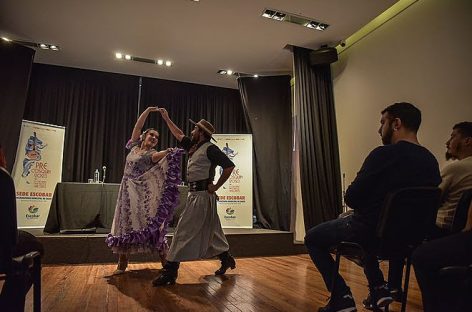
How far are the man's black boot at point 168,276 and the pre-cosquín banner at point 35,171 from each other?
Answer: 2.99m

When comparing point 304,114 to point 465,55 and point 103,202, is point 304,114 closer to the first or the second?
point 465,55

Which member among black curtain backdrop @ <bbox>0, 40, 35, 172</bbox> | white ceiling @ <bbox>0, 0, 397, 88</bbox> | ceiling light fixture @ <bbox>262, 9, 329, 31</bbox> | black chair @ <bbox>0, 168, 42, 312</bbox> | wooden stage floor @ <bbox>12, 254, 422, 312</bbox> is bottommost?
wooden stage floor @ <bbox>12, 254, 422, 312</bbox>

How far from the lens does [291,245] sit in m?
4.81

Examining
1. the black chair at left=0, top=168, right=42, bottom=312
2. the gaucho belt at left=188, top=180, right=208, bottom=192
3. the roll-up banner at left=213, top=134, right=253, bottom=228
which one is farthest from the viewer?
the roll-up banner at left=213, top=134, right=253, bottom=228

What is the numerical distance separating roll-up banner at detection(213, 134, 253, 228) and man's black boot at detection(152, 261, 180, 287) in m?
2.76

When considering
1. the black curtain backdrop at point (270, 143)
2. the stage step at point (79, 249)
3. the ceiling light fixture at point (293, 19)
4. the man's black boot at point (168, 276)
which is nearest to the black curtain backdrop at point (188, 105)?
the black curtain backdrop at point (270, 143)

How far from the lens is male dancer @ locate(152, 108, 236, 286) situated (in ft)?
8.97

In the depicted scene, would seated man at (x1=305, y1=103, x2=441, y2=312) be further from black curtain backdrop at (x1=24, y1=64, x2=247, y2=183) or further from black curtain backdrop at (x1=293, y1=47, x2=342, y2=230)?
black curtain backdrop at (x1=24, y1=64, x2=247, y2=183)

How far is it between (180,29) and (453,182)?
3.79 m

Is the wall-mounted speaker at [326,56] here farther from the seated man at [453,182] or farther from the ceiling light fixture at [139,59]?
the seated man at [453,182]

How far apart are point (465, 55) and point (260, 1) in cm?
219

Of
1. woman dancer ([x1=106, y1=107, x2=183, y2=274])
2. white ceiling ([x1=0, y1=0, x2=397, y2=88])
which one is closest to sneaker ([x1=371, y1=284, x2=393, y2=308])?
woman dancer ([x1=106, y1=107, x2=183, y2=274])

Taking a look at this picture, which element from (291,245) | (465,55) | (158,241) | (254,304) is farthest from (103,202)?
(465,55)

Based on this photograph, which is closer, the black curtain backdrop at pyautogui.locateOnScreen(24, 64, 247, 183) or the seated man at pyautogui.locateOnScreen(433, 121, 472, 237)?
the seated man at pyautogui.locateOnScreen(433, 121, 472, 237)
